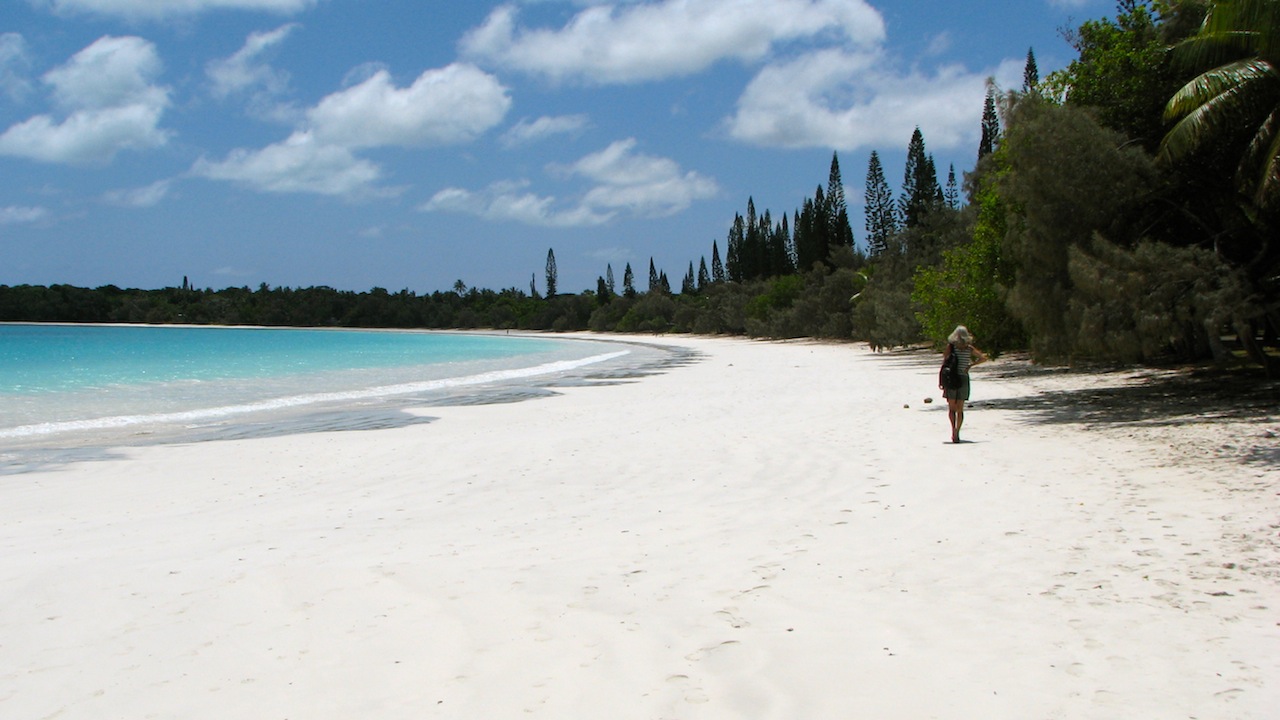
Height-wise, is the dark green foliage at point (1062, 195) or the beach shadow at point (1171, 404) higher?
the dark green foliage at point (1062, 195)

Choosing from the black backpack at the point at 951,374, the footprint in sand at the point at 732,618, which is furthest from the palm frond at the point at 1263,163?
the footprint in sand at the point at 732,618

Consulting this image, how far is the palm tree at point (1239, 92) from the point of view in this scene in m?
10.9

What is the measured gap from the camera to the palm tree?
35.8 ft

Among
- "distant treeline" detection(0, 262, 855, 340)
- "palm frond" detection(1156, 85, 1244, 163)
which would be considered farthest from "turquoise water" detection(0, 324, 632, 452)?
"distant treeline" detection(0, 262, 855, 340)

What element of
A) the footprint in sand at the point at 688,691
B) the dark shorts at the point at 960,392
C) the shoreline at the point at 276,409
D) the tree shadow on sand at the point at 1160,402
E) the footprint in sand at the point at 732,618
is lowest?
the shoreline at the point at 276,409

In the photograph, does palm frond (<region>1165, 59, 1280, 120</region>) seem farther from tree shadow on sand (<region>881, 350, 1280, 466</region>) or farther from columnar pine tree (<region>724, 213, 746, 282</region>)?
columnar pine tree (<region>724, 213, 746, 282</region>)

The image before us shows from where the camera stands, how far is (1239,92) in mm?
11664

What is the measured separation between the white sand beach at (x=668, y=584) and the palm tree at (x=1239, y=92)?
388 centimetres

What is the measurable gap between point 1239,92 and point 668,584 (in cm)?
1139

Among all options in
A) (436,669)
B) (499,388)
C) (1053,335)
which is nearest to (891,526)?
(436,669)

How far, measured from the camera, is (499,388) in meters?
23.8

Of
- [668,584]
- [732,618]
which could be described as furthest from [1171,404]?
[732,618]

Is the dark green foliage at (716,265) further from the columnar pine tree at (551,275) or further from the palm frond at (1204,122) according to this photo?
the palm frond at (1204,122)

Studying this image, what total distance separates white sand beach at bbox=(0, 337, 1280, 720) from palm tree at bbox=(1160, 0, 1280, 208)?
3876 millimetres
